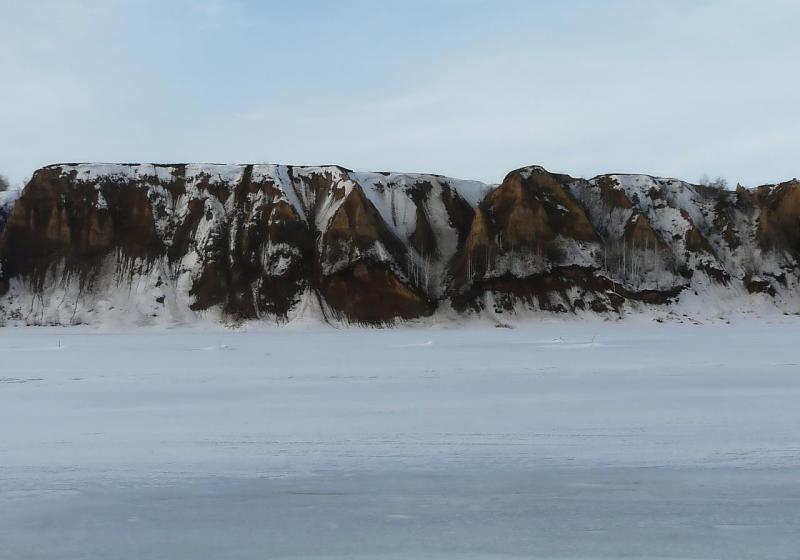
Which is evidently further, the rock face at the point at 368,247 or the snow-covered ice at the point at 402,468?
the rock face at the point at 368,247

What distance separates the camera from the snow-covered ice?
20.4 feet

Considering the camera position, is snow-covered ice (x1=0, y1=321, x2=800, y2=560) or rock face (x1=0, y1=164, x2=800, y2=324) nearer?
snow-covered ice (x1=0, y1=321, x2=800, y2=560)

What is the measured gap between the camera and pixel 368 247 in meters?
60.0

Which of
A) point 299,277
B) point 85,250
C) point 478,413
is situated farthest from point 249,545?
point 85,250

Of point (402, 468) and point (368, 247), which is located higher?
point (368, 247)

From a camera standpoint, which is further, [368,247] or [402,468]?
[368,247]

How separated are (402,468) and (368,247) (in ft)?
170

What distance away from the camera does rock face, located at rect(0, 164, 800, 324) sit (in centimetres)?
5812

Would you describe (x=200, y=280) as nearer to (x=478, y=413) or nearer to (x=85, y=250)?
(x=85, y=250)

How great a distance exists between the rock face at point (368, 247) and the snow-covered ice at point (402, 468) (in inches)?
1661

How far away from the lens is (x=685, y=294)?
204 feet

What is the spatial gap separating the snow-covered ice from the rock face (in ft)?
138

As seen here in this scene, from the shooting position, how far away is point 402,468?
8438 millimetres

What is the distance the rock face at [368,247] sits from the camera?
58125mm
